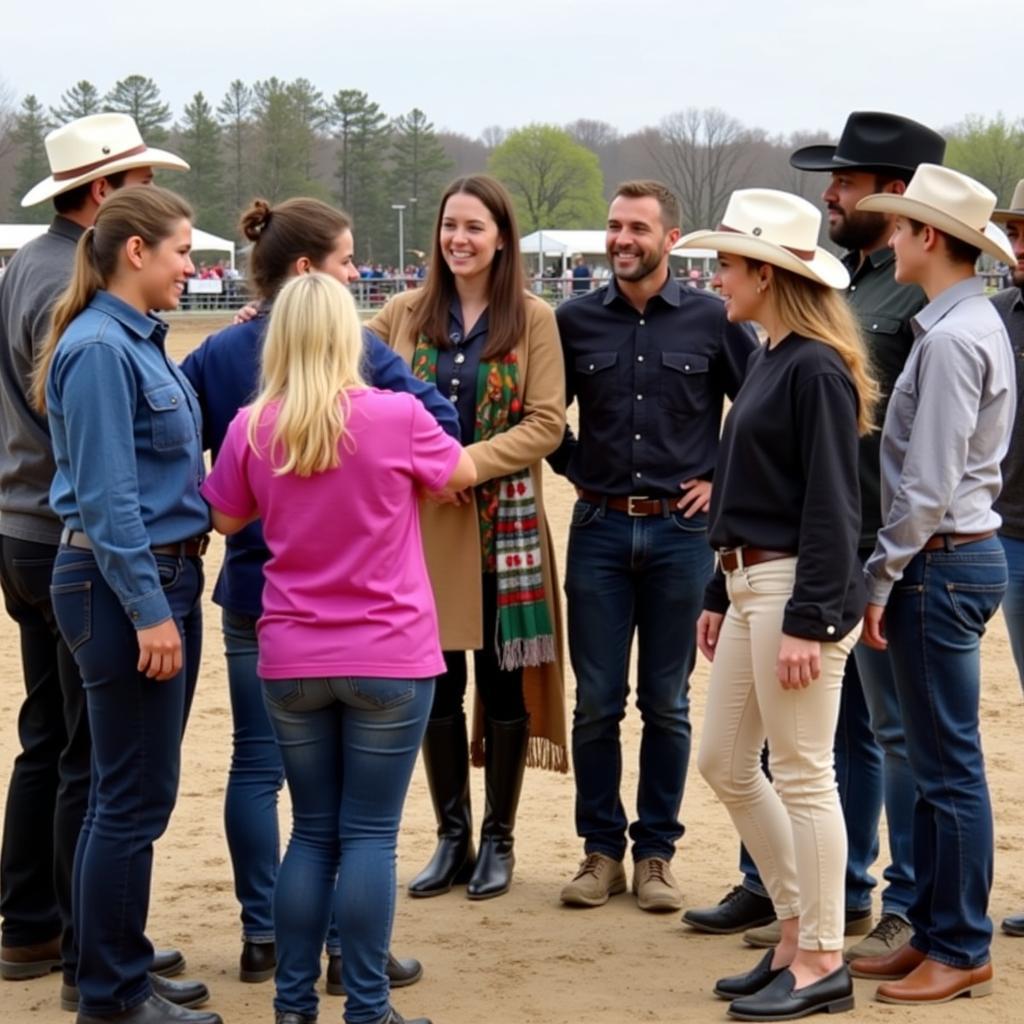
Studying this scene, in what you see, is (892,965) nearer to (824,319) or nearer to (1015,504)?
(1015,504)

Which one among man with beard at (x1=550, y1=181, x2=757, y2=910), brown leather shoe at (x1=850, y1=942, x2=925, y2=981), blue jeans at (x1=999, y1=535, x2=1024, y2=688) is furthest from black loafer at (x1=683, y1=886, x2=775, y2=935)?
blue jeans at (x1=999, y1=535, x2=1024, y2=688)

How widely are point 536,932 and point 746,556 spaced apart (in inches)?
63.8

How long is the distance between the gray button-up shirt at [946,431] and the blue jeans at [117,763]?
Answer: 6.06 ft

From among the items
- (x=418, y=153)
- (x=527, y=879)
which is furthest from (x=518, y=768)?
(x=418, y=153)

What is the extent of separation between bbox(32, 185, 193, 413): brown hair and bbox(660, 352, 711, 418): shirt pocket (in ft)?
6.18

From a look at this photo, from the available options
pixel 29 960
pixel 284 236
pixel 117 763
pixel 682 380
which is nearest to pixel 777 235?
pixel 682 380

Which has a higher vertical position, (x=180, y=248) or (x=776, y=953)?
(x=180, y=248)

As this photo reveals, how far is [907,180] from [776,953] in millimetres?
A: 2441

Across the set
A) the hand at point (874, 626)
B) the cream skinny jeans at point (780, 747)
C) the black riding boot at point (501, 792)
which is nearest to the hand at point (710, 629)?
the cream skinny jeans at point (780, 747)

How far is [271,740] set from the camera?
4.73 m

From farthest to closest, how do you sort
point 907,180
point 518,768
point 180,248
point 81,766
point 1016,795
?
point 1016,795 → point 518,768 → point 907,180 → point 81,766 → point 180,248

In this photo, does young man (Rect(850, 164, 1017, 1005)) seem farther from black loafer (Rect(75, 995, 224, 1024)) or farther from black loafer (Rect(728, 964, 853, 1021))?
black loafer (Rect(75, 995, 224, 1024))

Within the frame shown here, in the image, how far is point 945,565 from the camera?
14.5 feet

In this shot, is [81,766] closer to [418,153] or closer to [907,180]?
[907,180]
